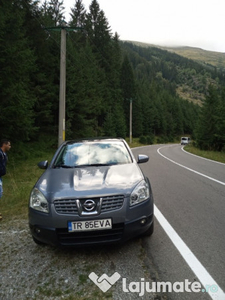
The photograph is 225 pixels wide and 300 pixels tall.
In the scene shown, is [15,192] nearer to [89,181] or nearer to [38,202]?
[38,202]

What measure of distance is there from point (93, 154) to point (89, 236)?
6.62 ft

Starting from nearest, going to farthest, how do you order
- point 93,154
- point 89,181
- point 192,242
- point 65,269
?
point 65,269
point 89,181
point 192,242
point 93,154

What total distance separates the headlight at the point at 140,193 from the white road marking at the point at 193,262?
3.08 ft

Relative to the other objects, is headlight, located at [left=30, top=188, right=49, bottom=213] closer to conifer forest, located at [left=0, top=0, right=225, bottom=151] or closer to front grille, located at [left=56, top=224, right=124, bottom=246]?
front grille, located at [left=56, top=224, right=124, bottom=246]

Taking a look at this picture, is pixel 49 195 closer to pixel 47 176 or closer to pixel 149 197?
pixel 47 176

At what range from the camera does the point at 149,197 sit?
3.37m

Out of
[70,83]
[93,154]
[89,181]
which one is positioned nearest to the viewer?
[89,181]

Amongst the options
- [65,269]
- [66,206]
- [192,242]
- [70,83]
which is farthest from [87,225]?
[70,83]

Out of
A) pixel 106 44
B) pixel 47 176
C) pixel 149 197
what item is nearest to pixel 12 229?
pixel 47 176

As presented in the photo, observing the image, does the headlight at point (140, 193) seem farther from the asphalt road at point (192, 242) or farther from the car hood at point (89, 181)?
the asphalt road at point (192, 242)

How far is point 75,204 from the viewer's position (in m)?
3.00

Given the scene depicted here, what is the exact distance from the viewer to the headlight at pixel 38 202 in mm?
3145

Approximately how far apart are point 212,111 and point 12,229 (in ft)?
129

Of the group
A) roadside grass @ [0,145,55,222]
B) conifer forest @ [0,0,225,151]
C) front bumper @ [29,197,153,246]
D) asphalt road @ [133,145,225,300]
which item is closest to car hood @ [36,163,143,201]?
front bumper @ [29,197,153,246]
